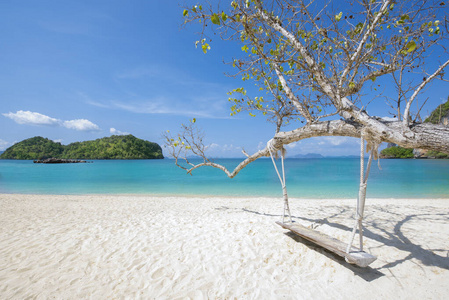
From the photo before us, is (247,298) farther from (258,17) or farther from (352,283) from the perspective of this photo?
(258,17)

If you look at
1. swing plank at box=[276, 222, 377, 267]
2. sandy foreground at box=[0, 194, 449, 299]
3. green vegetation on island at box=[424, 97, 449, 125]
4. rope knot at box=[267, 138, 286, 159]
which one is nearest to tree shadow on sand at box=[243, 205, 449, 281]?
sandy foreground at box=[0, 194, 449, 299]

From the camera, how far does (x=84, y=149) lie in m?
83.4

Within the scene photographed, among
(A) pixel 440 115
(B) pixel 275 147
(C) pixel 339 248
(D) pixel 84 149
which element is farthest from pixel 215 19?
(D) pixel 84 149

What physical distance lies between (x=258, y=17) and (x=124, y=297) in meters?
4.56

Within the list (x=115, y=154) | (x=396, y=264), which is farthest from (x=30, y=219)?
(x=115, y=154)

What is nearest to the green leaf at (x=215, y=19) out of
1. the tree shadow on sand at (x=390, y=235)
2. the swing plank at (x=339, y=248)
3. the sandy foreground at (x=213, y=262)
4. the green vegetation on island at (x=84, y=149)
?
the swing plank at (x=339, y=248)

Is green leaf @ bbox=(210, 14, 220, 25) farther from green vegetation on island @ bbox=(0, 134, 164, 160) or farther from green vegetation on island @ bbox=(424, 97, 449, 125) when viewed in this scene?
green vegetation on island @ bbox=(0, 134, 164, 160)

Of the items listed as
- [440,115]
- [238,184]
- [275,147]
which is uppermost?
[440,115]

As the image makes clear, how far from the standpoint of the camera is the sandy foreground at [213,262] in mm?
2582

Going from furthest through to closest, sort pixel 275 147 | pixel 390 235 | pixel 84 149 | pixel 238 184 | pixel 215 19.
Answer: pixel 84 149 → pixel 238 184 → pixel 275 147 → pixel 390 235 → pixel 215 19

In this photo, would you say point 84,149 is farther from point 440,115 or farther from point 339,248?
point 440,115

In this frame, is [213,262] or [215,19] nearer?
[215,19]

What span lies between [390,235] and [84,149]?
99.4 m

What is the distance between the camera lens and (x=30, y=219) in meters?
5.54
